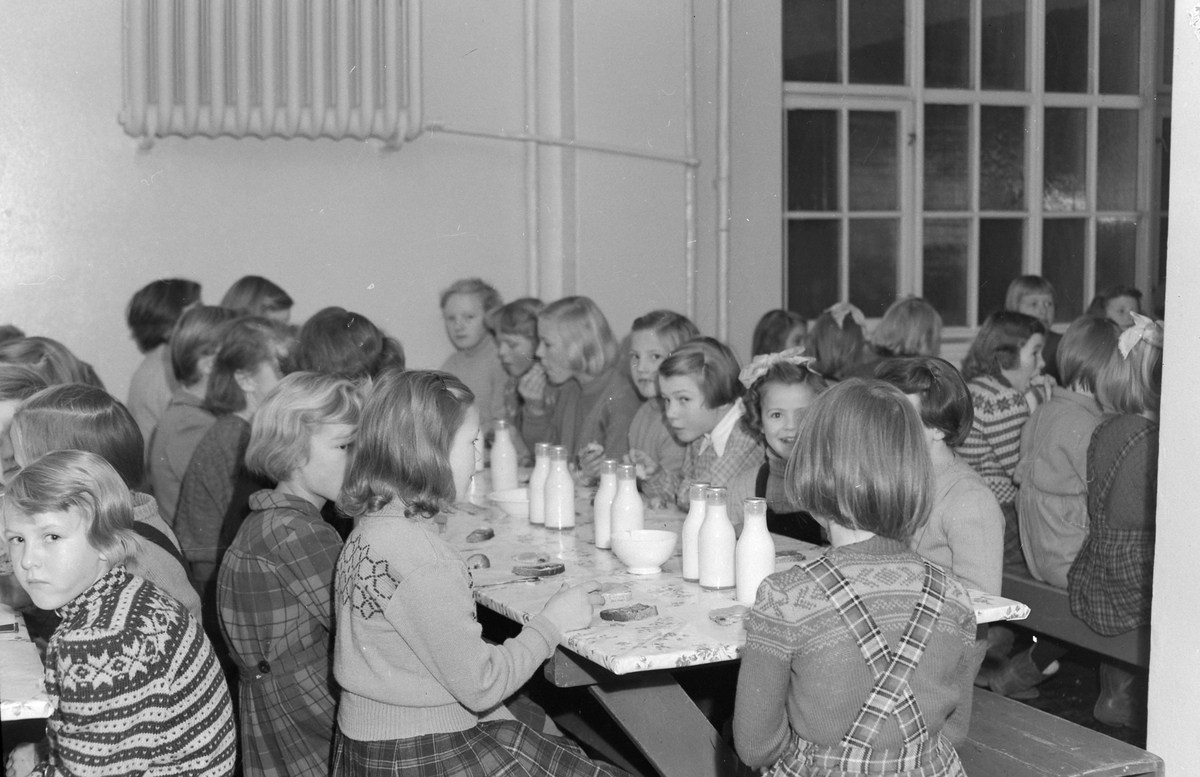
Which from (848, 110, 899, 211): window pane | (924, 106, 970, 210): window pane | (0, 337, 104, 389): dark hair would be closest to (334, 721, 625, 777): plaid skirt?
(0, 337, 104, 389): dark hair

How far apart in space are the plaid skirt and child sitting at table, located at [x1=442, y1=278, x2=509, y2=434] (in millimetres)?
3289

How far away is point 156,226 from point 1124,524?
4466mm

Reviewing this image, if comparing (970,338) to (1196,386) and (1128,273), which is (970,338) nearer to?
(1128,273)

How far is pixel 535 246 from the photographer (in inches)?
257

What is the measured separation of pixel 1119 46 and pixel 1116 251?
121 centimetres

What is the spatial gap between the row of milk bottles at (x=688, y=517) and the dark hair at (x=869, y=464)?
615 mm

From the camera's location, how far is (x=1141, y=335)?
3572 mm

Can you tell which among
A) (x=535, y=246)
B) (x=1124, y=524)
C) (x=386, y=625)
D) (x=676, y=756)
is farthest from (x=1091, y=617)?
(x=535, y=246)

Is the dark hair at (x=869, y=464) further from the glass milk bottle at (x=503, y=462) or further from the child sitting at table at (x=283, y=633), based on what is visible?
the glass milk bottle at (x=503, y=462)

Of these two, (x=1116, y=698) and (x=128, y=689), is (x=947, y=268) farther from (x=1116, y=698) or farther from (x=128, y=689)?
(x=128, y=689)

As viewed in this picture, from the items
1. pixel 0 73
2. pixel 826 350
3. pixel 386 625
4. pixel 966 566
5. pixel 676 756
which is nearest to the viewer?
pixel 386 625

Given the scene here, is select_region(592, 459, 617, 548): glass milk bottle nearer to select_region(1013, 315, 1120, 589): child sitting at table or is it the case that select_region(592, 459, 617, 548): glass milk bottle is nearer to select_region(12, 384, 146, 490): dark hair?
select_region(12, 384, 146, 490): dark hair

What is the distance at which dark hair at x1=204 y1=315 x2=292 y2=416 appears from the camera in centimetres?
385

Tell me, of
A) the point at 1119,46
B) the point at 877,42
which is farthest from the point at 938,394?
the point at 1119,46
